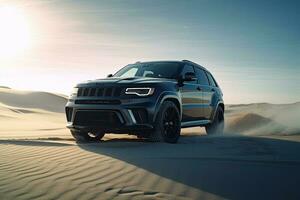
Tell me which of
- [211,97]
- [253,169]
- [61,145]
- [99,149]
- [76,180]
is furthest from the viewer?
[211,97]

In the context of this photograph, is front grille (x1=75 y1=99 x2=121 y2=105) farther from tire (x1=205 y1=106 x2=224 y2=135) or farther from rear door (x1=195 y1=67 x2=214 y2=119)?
tire (x1=205 y1=106 x2=224 y2=135)

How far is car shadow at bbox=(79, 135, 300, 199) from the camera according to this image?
6.05 meters

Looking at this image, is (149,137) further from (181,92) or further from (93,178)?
(93,178)

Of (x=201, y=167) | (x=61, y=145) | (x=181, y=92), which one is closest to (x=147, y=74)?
(x=181, y=92)

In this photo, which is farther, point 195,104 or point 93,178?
point 195,104

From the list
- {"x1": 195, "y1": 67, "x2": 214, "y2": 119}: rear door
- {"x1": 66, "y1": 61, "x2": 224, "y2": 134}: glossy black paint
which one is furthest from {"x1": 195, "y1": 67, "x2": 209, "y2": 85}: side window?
{"x1": 66, "y1": 61, "x2": 224, "y2": 134}: glossy black paint

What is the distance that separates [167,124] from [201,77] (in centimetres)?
282

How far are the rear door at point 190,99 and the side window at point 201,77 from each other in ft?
1.25

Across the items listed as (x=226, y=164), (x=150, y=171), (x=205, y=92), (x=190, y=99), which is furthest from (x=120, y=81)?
(x=150, y=171)

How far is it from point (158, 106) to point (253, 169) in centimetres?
338

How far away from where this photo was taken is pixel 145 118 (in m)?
10.0

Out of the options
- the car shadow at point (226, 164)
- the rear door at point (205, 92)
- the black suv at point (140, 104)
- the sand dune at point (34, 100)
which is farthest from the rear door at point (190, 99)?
the sand dune at point (34, 100)

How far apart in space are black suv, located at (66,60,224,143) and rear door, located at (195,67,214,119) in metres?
0.66

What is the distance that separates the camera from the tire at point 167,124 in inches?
402
